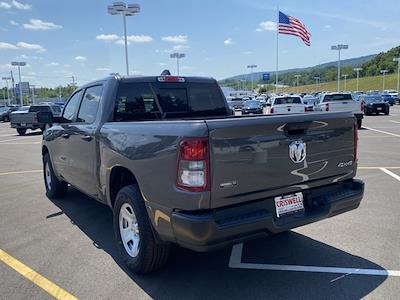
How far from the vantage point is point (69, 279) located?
160 inches

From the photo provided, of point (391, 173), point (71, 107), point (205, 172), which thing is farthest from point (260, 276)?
point (391, 173)

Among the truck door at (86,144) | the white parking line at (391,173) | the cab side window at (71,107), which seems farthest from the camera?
the white parking line at (391,173)

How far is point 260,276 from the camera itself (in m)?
4.03

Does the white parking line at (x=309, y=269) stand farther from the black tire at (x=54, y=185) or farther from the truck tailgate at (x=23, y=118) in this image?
the truck tailgate at (x=23, y=118)

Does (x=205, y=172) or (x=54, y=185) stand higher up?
(x=205, y=172)

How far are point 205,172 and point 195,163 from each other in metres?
0.11

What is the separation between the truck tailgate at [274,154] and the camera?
11.0 ft

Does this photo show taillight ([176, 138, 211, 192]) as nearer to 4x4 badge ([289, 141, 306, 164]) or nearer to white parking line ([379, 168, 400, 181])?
4x4 badge ([289, 141, 306, 164])

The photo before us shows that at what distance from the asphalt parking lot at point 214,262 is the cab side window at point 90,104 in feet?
4.90

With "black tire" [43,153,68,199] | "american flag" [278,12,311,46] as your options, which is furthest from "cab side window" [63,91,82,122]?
"american flag" [278,12,311,46]

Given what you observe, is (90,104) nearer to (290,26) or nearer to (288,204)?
(288,204)

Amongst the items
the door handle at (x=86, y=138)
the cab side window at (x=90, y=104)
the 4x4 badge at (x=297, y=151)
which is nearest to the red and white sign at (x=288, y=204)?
the 4x4 badge at (x=297, y=151)

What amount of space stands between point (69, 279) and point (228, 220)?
1.79 metres

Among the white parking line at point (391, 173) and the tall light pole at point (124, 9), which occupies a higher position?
the tall light pole at point (124, 9)
